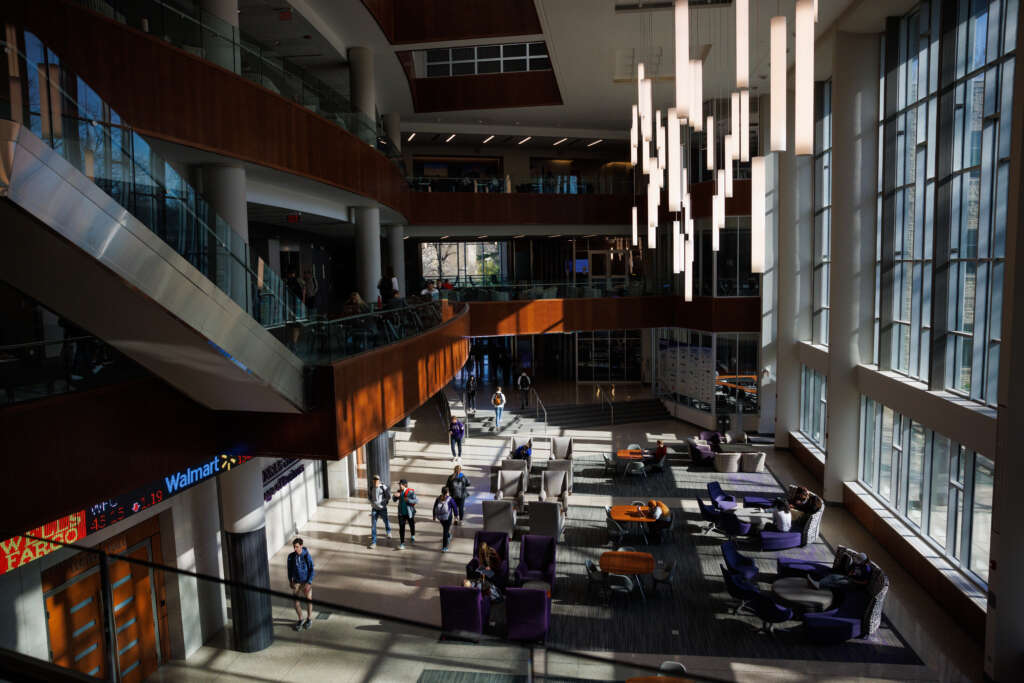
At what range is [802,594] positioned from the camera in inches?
434

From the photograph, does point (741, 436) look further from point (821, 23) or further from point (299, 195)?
point (299, 195)

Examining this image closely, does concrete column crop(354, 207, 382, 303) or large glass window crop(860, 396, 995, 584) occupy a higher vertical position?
concrete column crop(354, 207, 382, 303)

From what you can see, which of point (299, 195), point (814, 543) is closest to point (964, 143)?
point (814, 543)

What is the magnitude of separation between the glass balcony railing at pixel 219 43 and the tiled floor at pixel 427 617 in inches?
281

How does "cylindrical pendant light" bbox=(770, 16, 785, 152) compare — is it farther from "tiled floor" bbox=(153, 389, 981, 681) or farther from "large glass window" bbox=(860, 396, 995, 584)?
"large glass window" bbox=(860, 396, 995, 584)

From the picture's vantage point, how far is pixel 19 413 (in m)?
6.05

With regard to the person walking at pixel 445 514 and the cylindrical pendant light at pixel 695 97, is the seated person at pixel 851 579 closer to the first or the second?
the person walking at pixel 445 514

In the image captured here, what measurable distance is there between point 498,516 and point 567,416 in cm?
1231

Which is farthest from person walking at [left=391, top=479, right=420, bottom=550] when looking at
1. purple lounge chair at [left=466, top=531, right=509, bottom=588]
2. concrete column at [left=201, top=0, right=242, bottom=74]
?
concrete column at [left=201, top=0, right=242, bottom=74]

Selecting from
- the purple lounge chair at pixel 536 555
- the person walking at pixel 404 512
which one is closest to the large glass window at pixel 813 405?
the purple lounge chair at pixel 536 555

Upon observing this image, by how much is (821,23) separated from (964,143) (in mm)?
6738

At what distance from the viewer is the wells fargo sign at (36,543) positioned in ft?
24.5

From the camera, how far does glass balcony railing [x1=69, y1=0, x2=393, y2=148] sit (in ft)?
27.6

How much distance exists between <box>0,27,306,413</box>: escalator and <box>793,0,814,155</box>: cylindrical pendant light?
16.6 ft
